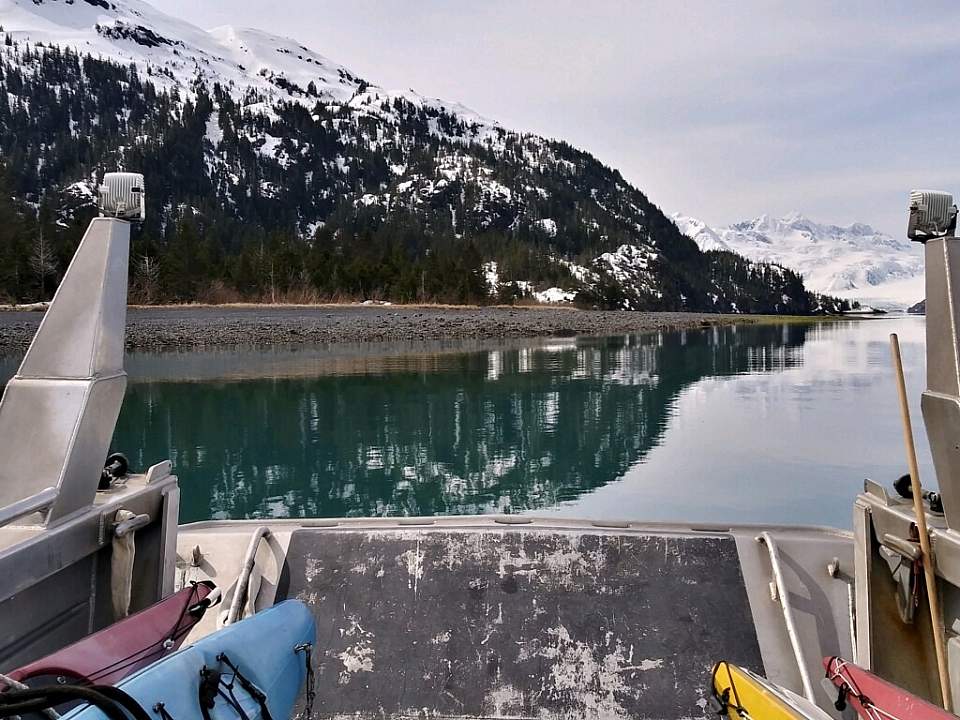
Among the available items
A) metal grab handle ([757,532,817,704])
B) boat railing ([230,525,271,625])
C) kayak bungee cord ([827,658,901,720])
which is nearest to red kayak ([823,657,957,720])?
kayak bungee cord ([827,658,901,720])

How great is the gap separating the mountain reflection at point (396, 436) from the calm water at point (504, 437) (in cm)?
6

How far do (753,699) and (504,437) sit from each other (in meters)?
13.9

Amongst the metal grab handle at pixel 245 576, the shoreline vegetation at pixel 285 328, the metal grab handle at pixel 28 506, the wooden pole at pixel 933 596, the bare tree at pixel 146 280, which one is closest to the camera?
the metal grab handle at pixel 28 506

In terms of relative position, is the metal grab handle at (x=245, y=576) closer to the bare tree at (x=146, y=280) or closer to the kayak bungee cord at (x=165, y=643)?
the kayak bungee cord at (x=165, y=643)

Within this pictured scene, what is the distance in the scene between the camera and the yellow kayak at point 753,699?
2980 millimetres

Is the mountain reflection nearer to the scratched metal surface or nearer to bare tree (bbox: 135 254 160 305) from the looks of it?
the scratched metal surface

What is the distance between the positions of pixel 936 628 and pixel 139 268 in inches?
2549

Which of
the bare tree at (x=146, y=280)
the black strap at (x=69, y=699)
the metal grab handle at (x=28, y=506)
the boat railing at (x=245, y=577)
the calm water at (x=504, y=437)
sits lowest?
the calm water at (x=504, y=437)

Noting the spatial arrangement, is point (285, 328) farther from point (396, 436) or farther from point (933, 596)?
point (933, 596)

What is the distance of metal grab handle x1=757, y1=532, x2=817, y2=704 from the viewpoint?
399 centimetres

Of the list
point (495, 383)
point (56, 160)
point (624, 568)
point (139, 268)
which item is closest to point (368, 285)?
point (139, 268)

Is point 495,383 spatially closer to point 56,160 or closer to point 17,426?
point 17,426

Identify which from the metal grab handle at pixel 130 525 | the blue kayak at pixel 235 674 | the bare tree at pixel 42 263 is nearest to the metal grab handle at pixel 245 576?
the metal grab handle at pixel 130 525

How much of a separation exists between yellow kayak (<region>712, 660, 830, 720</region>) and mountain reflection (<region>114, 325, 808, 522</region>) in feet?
28.1
